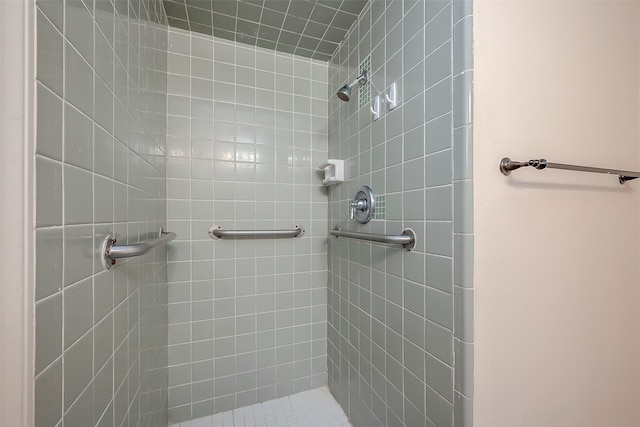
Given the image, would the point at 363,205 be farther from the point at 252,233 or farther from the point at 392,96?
the point at 252,233

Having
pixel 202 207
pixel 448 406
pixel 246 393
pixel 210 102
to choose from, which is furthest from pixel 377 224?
pixel 246 393

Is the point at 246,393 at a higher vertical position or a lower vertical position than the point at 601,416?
lower

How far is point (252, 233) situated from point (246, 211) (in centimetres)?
16

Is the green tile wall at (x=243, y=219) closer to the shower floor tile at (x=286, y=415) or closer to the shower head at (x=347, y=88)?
the shower floor tile at (x=286, y=415)

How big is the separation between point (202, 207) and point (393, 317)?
105 cm

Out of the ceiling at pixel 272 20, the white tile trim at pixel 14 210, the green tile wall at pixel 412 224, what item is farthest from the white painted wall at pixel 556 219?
the white tile trim at pixel 14 210

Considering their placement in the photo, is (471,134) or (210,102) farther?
(210,102)

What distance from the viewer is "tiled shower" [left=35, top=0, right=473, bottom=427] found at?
1.43ft

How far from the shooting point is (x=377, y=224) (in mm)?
975

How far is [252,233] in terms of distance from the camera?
47.8 inches

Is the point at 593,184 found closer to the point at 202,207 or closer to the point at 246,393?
the point at 202,207

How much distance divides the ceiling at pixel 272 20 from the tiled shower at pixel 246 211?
1 centimetres

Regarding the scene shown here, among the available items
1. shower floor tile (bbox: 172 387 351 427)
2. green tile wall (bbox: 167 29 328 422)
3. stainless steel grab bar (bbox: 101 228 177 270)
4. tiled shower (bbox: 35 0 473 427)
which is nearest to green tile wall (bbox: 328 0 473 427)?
tiled shower (bbox: 35 0 473 427)

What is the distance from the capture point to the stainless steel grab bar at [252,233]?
1208mm
